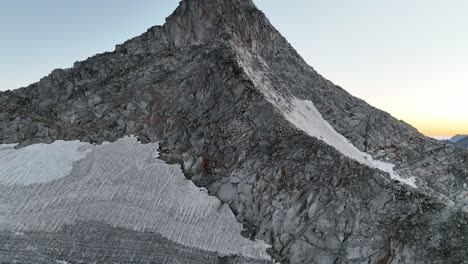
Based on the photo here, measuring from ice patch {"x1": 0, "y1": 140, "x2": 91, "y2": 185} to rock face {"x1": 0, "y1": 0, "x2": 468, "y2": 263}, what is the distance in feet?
4.54

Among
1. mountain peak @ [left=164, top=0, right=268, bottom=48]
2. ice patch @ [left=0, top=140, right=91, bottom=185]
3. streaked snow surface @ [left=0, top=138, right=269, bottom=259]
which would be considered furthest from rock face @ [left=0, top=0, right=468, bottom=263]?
ice patch @ [left=0, top=140, right=91, bottom=185]

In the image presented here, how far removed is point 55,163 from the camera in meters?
27.0

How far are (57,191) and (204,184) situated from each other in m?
9.23

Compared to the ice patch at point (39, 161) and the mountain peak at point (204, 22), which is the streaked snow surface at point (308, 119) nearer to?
the mountain peak at point (204, 22)

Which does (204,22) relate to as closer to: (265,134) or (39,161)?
(265,134)

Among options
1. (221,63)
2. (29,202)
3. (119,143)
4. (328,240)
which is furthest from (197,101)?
(328,240)

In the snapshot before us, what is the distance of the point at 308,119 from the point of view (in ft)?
108

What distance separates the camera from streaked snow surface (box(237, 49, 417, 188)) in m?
28.9

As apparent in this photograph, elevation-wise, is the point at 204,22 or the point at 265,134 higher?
the point at 204,22

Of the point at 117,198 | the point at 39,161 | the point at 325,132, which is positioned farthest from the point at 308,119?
the point at 39,161

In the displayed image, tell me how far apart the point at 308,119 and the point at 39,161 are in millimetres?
21494

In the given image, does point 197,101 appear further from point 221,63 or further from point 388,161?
point 388,161

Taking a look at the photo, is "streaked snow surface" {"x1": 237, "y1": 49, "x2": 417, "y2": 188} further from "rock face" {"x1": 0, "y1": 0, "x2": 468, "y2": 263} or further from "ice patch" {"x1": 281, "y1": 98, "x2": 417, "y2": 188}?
"rock face" {"x1": 0, "y1": 0, "x2": 468, "y2": 263}

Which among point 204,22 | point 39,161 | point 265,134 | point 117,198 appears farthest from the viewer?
point 204,22
